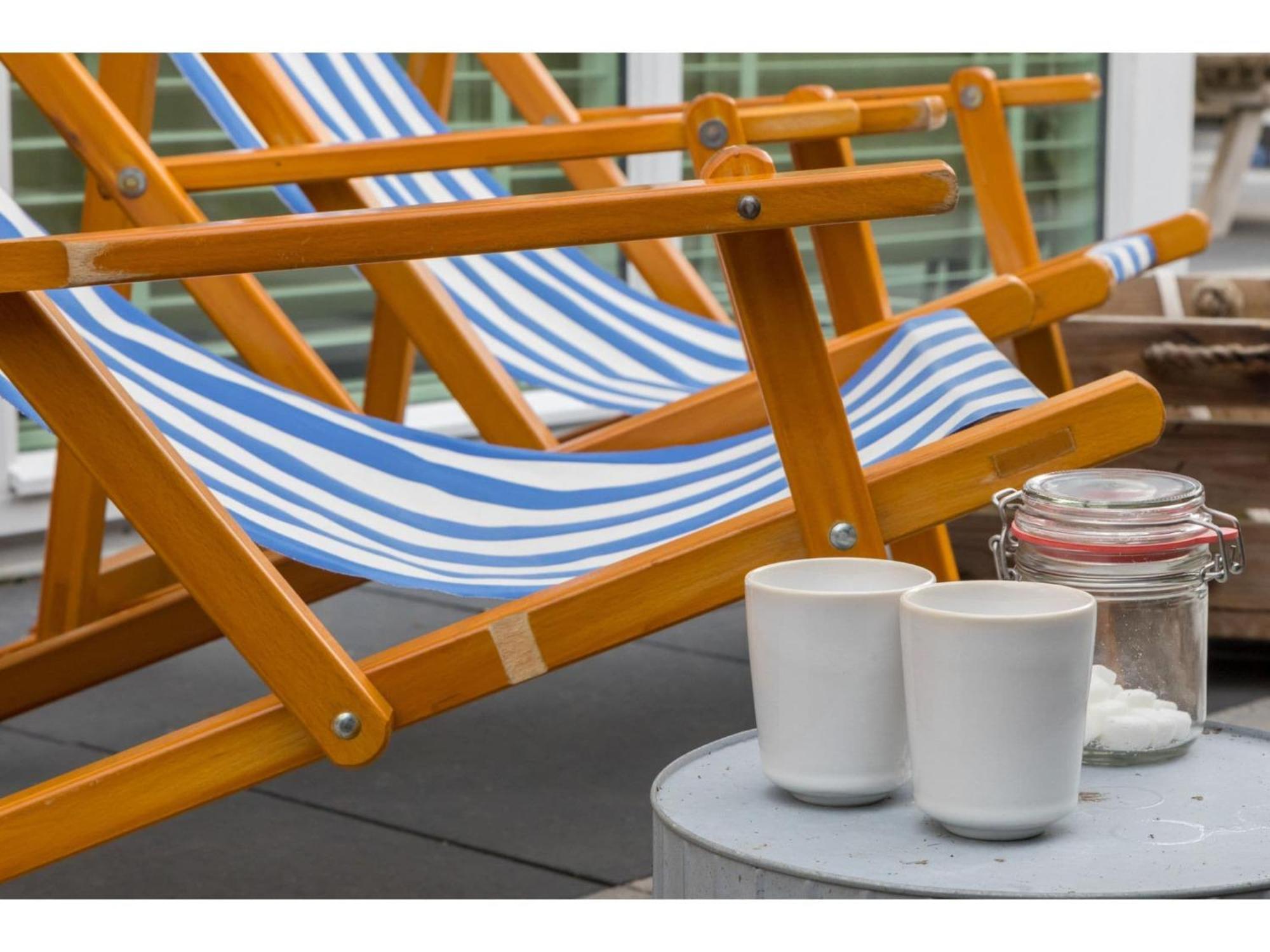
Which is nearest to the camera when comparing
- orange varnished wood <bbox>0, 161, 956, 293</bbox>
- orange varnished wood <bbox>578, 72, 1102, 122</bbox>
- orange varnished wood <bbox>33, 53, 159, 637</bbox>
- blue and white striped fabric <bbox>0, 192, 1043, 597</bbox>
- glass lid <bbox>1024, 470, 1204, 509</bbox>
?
glass lid <bbox>1024, 470, 1204, 509</bbox>

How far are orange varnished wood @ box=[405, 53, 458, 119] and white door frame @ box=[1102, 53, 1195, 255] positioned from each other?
2577mm

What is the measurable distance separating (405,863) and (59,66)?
2.93 feet

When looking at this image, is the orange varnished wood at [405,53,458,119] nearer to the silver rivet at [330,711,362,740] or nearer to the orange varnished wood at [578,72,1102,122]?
the orange varnished wood at [578,72,1102,122]

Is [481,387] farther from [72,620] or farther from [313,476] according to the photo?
[72,620]

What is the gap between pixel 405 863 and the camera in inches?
71.2

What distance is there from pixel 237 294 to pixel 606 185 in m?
0.88

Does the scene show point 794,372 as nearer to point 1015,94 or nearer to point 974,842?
point 974,842

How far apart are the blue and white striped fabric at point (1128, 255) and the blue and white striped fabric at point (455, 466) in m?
0.27

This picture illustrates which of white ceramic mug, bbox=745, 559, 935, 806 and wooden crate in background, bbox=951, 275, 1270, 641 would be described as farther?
wooden crate in background, bbox=951, 275, 1270, 641

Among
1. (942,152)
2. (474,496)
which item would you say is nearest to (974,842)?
(474,496)

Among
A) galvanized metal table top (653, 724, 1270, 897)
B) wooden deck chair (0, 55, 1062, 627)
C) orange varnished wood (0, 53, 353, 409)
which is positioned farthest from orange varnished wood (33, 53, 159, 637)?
galvanized metal table top (653, 724, 1270, 897)

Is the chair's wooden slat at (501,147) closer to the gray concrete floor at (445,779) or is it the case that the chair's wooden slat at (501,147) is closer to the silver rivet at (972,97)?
the silver rivet at (972,97)

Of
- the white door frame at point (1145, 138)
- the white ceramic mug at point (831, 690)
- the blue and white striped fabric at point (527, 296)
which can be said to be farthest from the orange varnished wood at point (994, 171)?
the white door frame at point (1145, 138)

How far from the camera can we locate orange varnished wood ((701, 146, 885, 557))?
48.9 inches
